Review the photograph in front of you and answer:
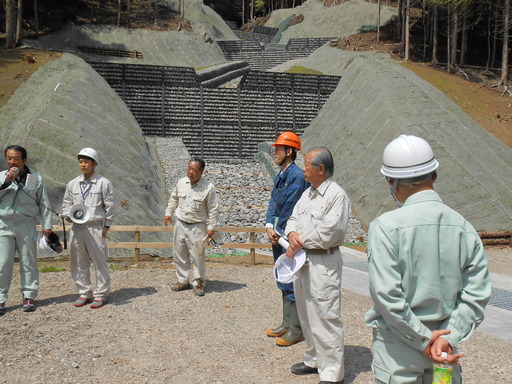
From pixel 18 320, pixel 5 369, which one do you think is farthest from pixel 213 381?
pixel 18 320

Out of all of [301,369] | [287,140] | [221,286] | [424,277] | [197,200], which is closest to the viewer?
[424,277]

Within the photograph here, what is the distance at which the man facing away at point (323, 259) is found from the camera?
4750 millimetres

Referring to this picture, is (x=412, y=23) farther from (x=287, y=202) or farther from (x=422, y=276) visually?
(x=422, y=276)

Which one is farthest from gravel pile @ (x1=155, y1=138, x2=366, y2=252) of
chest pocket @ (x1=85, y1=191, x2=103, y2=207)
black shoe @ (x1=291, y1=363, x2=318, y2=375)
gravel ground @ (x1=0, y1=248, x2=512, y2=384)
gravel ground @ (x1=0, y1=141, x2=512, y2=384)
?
black shoe @ (x1=291, y1=363, x2=318, y2=375)

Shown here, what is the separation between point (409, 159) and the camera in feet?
9.20

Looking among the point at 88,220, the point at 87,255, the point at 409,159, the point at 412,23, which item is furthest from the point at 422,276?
the point at 412,23

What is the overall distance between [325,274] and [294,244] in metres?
0.39

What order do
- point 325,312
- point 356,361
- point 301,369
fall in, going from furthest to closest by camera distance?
point 356,361, point 301,369, point 325,312

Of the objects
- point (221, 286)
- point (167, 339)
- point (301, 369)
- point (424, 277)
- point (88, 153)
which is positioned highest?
point (88, 153)

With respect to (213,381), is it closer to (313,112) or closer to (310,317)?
(310,317)

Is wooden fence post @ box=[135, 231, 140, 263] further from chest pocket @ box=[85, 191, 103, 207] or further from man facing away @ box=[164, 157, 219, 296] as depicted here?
chest pocket @ box=[85, 191, 103, 207]

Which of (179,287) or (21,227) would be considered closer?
(21,227)

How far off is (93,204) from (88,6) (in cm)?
Answer: 4170

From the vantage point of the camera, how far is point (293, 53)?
47031 millimetres
